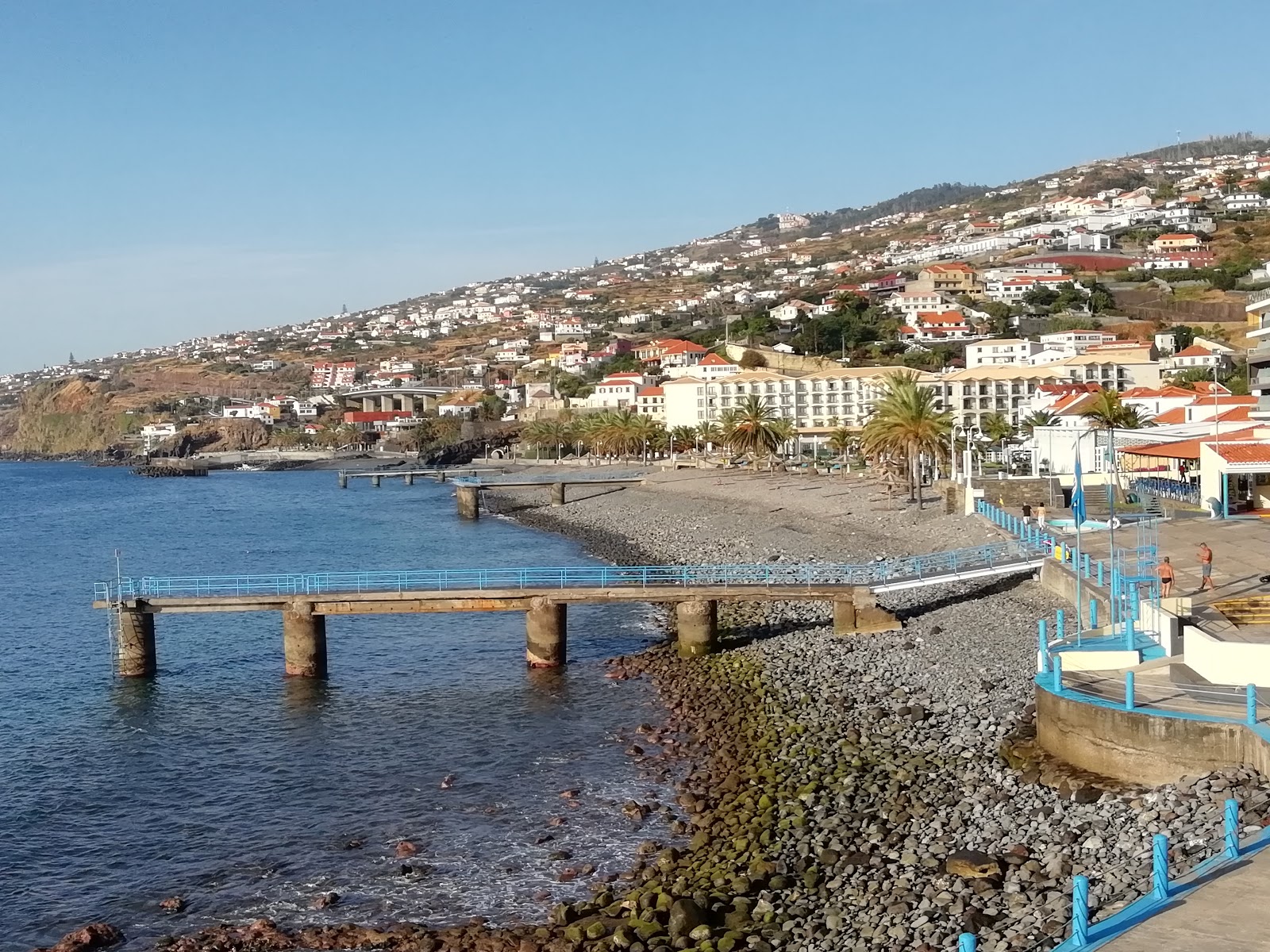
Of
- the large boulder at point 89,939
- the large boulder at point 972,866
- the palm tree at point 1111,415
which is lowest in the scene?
the large boulder at point 89,939

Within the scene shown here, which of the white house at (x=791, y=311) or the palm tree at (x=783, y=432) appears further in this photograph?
the white house at (x=791, y=311)

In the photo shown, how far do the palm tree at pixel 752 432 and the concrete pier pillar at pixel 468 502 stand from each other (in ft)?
57.9

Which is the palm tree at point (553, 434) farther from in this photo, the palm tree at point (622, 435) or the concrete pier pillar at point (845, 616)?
the concrete pier pillar at point (845, 616)

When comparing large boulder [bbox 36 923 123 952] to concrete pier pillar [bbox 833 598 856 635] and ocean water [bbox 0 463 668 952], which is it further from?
concrete pier pillar [bbox 833 598 856 635]

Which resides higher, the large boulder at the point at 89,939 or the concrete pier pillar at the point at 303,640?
the concrete pier pillar at the point at 303,640

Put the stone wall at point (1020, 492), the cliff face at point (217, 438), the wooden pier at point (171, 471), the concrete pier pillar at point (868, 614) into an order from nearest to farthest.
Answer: the concrete pier pillar at point (868, 614) < the stone wall at point (1020, 492) < the wooden pier at point (171, 471) < the cliff face at point (217, 438)

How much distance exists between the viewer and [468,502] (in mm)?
77938

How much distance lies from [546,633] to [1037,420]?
47654 mm

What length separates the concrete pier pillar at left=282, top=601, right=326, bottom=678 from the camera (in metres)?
30.4

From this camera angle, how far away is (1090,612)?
75.4 ft

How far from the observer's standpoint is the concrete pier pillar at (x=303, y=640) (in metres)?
30.4

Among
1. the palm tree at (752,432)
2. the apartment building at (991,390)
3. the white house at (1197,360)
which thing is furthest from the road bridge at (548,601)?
the white house at (1197,360)

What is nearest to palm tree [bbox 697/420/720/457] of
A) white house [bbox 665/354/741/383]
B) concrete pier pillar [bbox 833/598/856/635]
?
white house [bbox 665/354/741/383]

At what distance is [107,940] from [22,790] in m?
8.54
